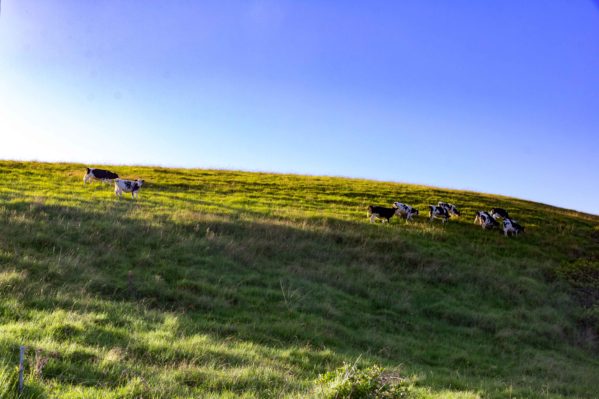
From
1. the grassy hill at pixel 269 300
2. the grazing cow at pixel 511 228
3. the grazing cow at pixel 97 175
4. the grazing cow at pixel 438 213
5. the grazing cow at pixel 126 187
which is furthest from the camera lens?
the grazing cow at pixel 97 175

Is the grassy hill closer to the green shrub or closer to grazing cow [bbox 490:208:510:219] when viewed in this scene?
the green shrub

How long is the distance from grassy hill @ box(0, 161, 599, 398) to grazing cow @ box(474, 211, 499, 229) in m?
0.93

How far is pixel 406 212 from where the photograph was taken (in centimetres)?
2716

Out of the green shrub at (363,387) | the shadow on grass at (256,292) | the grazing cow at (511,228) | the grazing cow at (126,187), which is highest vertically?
the grazing cow at (126,187)

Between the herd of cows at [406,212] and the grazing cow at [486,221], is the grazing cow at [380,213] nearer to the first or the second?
the herd of cows at [406,212]

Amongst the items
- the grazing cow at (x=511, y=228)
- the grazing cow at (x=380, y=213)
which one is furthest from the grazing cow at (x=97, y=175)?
the grazing cow at (x=511, y=228)

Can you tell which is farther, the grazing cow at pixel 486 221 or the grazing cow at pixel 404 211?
the grazing cow at pixel 486 221

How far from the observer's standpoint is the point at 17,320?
7.45 metres

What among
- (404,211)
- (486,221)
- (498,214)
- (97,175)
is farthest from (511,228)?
(97,175)

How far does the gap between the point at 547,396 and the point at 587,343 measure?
8.44 meters

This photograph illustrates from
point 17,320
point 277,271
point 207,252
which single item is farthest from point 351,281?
point 17,320

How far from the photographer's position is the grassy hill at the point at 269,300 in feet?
20.8

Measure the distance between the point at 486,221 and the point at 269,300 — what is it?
19925 mm

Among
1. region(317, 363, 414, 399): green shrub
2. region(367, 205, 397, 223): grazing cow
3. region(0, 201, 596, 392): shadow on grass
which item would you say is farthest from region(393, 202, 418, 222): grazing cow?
region(317, 363, 414, 399): green shrub
